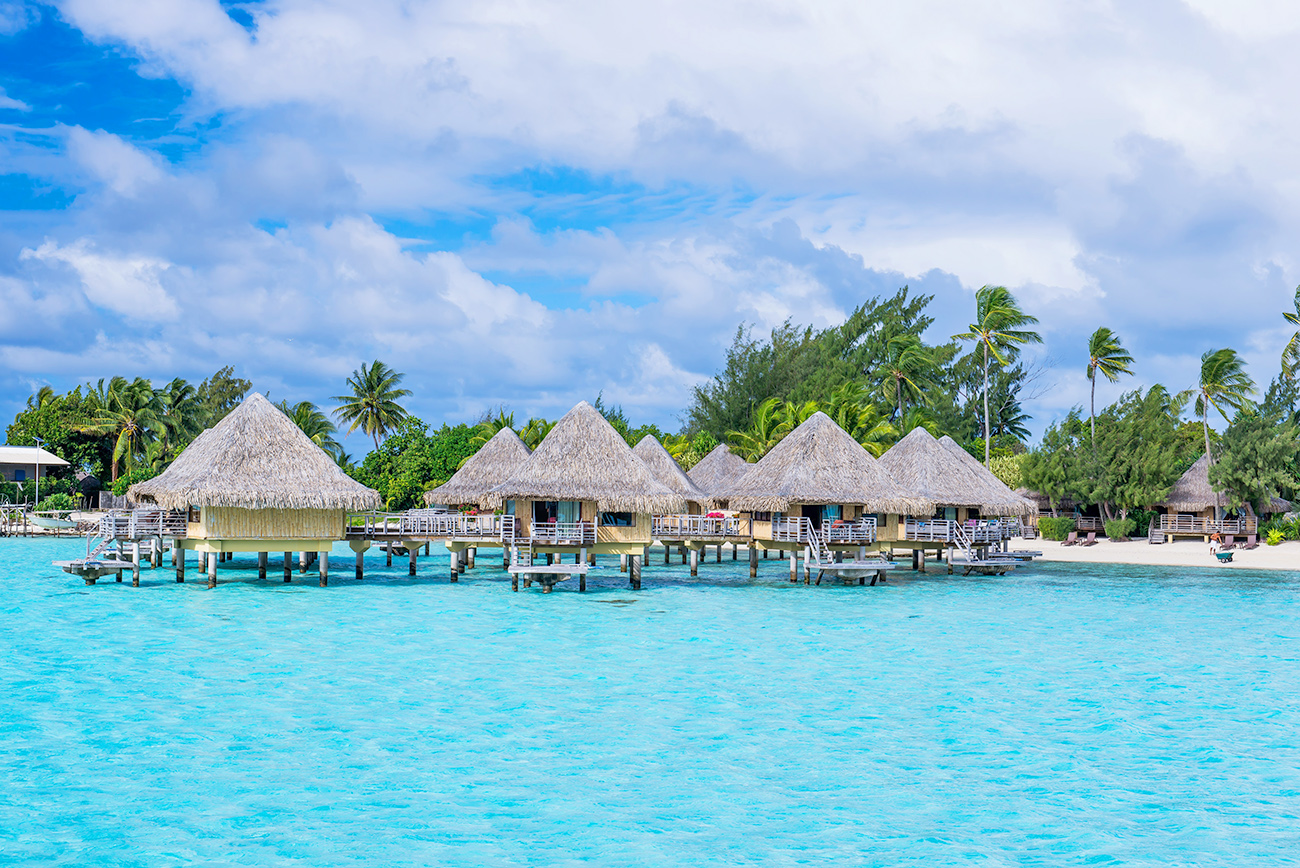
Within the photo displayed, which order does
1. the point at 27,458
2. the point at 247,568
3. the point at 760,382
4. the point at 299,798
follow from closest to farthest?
the point at 299,798
the point at 247,568
the point at 27,458
the point at 760,382

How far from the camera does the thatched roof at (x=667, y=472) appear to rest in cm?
4044

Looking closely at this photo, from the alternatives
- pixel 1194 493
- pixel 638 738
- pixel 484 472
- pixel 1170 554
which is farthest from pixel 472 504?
pixel 1194 493

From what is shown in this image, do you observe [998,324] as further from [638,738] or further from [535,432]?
[638,738]

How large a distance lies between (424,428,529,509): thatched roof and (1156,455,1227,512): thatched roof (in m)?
33.4

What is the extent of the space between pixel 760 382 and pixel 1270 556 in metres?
30.3

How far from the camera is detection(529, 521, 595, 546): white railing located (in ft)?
96.9

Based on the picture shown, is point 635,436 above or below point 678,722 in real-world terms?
above

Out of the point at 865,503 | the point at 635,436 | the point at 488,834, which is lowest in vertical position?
the point at 488,834

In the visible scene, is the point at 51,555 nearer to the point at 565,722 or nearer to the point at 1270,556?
the point at 565,722

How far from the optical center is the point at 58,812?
11070 millimetres

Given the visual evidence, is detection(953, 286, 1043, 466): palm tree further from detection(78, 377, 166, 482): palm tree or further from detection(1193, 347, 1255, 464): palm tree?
detection(78, 377, 166, 482): palm tree

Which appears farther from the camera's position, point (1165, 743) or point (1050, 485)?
point (1050, 485)

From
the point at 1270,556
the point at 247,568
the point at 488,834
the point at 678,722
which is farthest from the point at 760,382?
the point at 488,834

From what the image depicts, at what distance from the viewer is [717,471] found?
153ft
